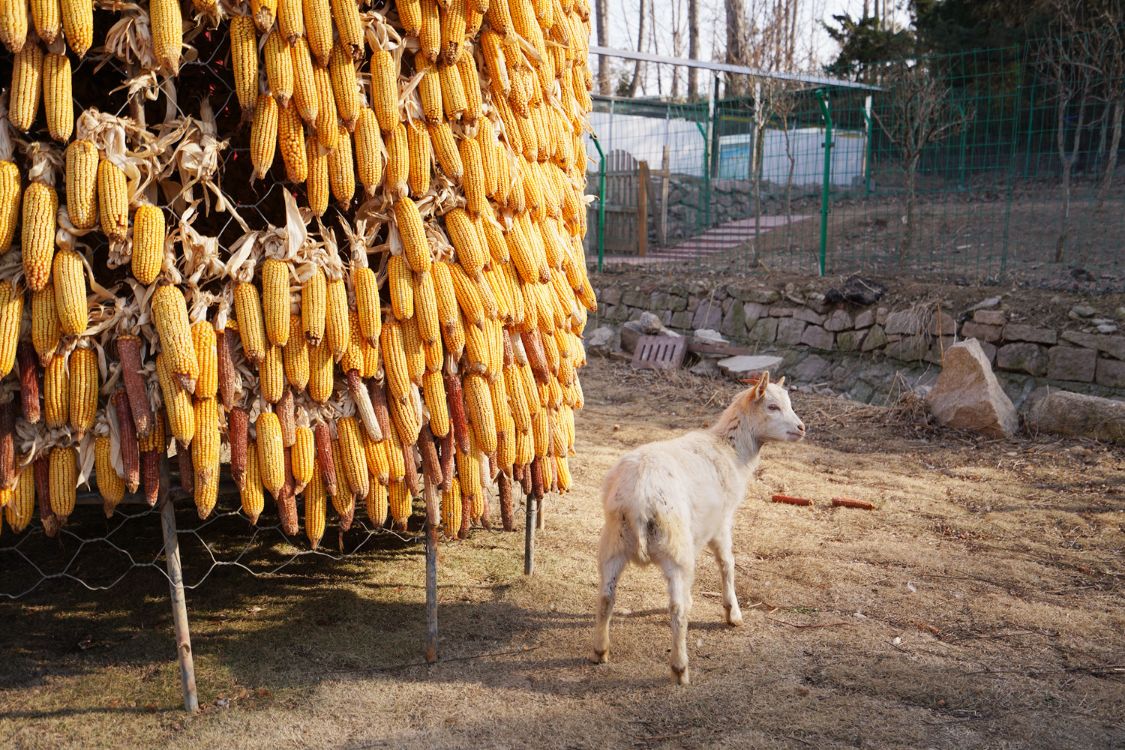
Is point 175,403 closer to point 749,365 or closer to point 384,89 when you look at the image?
point 384,89

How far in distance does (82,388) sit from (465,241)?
5.96ft

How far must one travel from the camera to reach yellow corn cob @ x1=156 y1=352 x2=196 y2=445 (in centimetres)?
374

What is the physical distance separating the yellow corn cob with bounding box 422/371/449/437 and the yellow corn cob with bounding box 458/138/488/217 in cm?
90

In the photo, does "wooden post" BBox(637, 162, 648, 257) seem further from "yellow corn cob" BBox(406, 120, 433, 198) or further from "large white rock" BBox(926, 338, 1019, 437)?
"yellow corn cob" BBox(406, 120, 433, 198)

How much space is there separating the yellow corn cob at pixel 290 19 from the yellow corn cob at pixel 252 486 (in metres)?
1.78

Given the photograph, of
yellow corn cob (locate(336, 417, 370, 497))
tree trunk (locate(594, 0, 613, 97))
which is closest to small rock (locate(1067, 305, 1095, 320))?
yellow corn cob (locate(336, 417, 370, 497))

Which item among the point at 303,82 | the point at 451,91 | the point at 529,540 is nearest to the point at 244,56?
the point at 303,82

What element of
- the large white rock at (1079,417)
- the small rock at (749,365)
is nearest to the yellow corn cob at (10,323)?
the large white rock at (1079,417)

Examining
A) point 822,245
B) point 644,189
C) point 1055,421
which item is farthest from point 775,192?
point 1055,421

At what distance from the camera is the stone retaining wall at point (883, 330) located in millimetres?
10961

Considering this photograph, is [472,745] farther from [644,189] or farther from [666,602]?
[644,189]

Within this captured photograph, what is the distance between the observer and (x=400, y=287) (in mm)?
4215

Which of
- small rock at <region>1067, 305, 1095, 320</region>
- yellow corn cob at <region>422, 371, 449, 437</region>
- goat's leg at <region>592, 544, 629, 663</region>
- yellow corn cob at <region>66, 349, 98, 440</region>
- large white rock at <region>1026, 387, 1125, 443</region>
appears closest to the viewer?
yellow corn cob at <region>66, 349, 98, 440</region>

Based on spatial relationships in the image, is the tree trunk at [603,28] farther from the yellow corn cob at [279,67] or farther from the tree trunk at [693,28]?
the yellow corn cob at [279,67]
